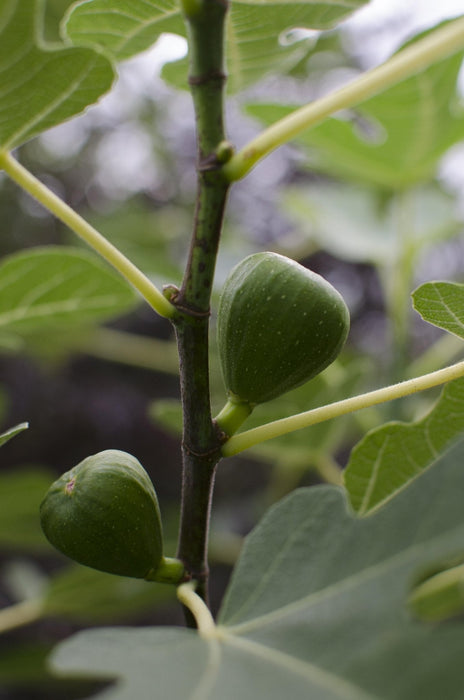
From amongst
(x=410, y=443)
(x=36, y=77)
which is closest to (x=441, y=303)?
(x=410, y=443)

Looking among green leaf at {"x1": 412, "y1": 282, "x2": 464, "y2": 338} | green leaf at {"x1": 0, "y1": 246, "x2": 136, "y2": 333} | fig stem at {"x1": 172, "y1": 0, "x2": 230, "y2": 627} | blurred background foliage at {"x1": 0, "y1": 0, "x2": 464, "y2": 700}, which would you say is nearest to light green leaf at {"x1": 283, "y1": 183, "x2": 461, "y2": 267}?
blurred background foliage at {"x1": 0, "y1": 0, "x2": 464, "y2": 700}

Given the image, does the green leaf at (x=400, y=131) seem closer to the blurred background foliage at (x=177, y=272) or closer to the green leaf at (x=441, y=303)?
the blurred background foliage at (x=177, y=272)

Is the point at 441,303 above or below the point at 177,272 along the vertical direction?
below

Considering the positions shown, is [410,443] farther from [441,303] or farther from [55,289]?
[55,289]

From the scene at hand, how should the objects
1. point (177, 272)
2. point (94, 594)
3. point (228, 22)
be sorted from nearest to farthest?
point (228, 22) < point (94, 594) < point (177, 272)

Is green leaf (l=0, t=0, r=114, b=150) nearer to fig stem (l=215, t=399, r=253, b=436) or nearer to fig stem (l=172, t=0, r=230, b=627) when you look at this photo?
fig stem (l=172, t=0, r=230, b=627)

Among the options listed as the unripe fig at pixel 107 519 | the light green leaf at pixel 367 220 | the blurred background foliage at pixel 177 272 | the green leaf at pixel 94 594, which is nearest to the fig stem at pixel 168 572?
the unripe fig at pixel 107 519

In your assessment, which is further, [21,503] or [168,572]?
[21,503]
